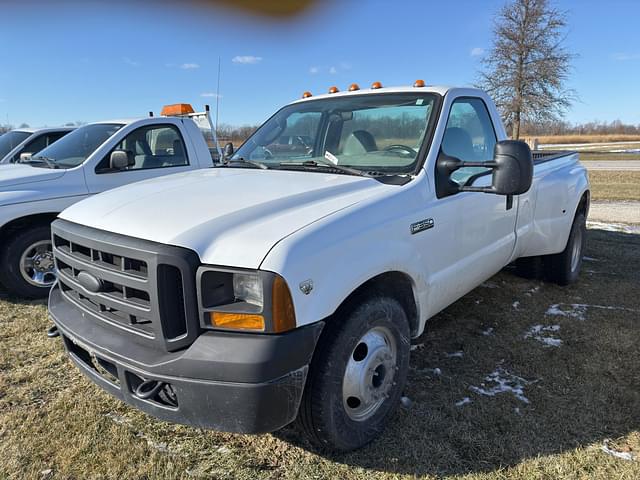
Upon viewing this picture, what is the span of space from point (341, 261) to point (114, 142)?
14.0 ft

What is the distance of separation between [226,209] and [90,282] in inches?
30.9

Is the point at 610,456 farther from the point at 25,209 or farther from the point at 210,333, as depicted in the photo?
the point at 25,209

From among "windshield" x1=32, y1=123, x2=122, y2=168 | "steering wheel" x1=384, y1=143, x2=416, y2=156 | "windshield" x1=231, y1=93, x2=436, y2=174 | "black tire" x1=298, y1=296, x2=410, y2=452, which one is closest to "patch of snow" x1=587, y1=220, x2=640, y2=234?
"windshield" x1=231, y1=93, x2=436, y2=174

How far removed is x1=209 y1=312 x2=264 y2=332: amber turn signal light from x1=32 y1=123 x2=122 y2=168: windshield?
13.7 ft

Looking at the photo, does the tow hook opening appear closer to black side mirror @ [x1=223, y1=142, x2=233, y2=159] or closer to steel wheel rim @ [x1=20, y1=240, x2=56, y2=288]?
black side mirror @ [x1=223, y1=142, x2=233, y2=159]

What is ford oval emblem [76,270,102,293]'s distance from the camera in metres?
2.40

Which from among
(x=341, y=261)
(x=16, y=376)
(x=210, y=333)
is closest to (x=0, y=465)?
(x=16, y=376)

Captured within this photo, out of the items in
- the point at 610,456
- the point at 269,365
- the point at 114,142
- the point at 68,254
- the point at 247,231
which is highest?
the point at 114,142

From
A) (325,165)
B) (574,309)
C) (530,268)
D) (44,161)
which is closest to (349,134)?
(325,165)

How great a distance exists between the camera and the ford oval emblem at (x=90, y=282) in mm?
2402

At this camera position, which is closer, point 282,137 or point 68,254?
point 68,254

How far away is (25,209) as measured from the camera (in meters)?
4.79

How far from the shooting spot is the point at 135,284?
7.14ft

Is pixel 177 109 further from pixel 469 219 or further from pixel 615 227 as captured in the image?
pixel 615 227
